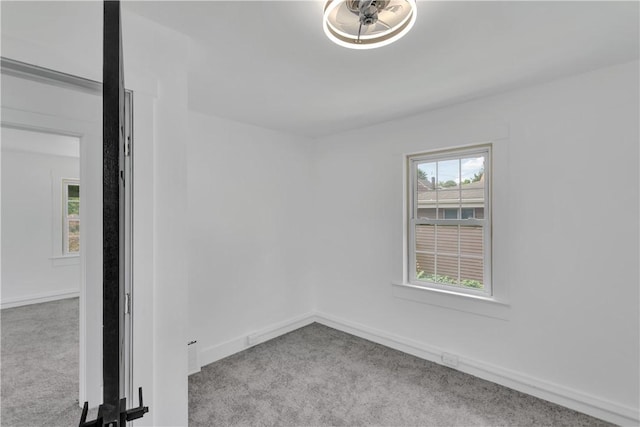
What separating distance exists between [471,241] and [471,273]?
0.98 ft

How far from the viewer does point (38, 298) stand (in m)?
1.74

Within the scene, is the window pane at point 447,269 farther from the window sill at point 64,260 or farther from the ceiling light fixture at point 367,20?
the window sill at point 64,260

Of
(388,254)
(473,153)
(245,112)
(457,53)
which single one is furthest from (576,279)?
(245,112)

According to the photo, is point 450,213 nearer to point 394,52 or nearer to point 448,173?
point 448,173

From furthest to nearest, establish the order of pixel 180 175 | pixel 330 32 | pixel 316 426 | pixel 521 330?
pixel 521 330 → pixel 316 426 → pixel 180 175 → pixel 330 32

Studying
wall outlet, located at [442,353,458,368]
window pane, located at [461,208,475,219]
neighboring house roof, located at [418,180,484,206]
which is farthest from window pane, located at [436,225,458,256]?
wall outlet, located at [442,353,458,368]

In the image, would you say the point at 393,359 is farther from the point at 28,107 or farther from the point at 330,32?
the point at 28,107

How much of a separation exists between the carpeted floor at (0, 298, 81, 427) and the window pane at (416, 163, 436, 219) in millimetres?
2887

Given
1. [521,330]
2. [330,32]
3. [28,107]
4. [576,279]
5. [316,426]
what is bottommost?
[316,426]

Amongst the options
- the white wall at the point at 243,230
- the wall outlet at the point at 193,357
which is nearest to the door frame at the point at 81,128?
the wall outlet at the point at 193,357

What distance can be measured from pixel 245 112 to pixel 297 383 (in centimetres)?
252

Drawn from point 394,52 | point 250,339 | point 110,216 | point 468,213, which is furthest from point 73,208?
point 468,213

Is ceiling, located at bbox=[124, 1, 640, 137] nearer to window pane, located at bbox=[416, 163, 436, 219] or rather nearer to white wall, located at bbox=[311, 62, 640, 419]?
white wall, located at bbox=[311, 62, 640, 419]

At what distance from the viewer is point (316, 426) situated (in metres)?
2.09
